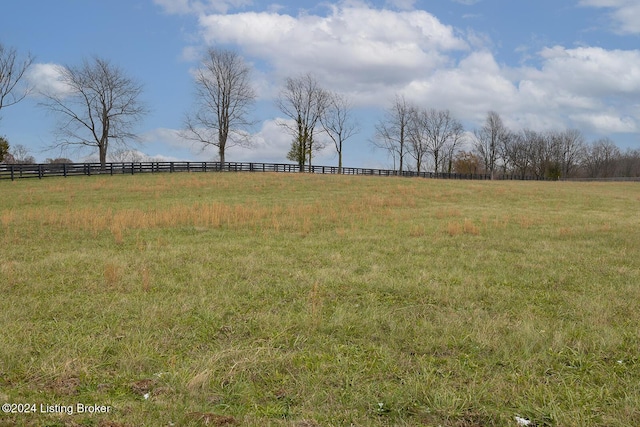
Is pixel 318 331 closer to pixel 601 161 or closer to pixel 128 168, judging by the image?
pixel 128 168

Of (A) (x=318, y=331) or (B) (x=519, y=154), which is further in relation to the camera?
(B) (x=519, y=154)

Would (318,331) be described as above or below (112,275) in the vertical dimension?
below

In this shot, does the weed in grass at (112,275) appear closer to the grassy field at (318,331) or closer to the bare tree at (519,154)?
the grassy field at (318,331)

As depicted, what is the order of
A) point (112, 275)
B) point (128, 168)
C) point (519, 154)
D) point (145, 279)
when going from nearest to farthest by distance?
point (145, 279)
point (112, 275)
point (128, 168)
point (519, 154)

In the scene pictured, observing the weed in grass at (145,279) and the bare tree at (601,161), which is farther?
the bare tree at (601,161)

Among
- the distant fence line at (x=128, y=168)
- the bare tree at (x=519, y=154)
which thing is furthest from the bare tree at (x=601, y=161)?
the distant fence line at (x=128, y=168)

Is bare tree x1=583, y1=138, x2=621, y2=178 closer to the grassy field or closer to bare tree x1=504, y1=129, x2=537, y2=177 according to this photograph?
bare tree x1=504, y1=129, x2=537, y2=177

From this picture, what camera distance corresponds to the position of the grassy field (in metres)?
3.74

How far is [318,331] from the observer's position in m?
5.46

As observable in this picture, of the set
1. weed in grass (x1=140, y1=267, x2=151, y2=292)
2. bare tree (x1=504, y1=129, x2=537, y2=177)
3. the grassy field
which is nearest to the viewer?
the grassy field

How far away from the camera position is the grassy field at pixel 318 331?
374 cm

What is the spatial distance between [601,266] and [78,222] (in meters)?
15.2

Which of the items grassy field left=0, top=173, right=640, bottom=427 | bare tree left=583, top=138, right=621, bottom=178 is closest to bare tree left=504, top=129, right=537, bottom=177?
bare tree left=583, top=138, right=621, bottom=178

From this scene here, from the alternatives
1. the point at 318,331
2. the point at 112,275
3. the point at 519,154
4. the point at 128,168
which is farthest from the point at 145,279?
the point at 519,154
